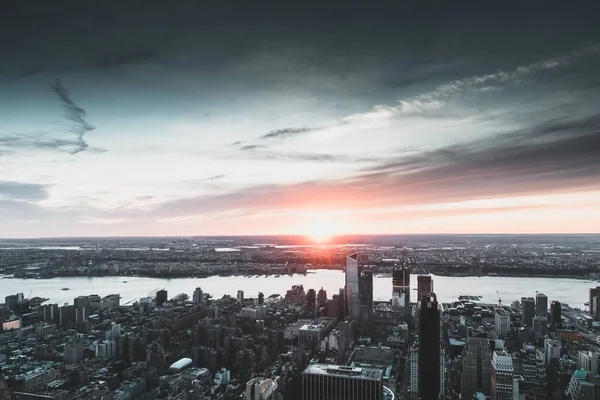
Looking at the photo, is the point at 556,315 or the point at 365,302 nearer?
the point at 556,315

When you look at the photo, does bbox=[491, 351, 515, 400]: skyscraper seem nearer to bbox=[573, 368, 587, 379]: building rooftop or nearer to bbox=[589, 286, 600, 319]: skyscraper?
bbox=[573, 368, 587, 379]: building rooftop

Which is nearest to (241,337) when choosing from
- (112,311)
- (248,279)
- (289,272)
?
(112,311)

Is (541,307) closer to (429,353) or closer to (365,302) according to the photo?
(365,302)

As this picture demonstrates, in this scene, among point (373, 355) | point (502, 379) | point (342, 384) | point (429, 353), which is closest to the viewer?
point (342, 384)

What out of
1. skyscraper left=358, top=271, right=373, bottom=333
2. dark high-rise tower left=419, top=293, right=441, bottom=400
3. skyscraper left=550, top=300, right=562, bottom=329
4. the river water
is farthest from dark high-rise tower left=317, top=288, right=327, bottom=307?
dark high-rise tower left=419, top=293, right=441, bottom=400

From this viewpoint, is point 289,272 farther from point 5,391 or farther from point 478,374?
point 5,391

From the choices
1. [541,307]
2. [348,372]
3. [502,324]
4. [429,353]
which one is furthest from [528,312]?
[348,372]

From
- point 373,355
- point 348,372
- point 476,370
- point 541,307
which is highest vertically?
point 348,372
